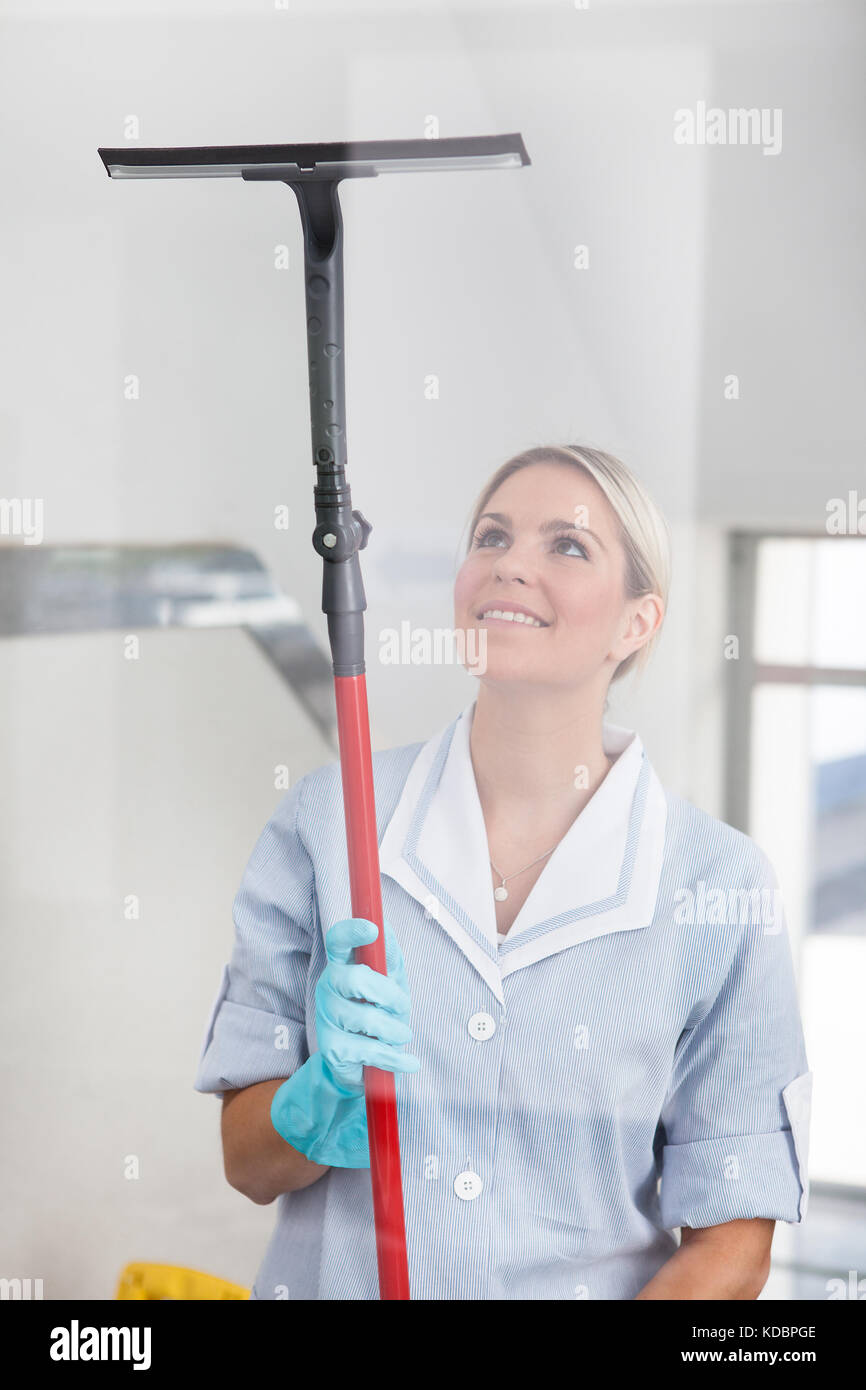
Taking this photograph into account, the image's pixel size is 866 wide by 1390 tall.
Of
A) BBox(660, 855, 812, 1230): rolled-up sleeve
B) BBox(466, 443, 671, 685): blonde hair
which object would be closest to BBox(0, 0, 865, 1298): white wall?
BBox(466, 443, 671, 685): blonde hair

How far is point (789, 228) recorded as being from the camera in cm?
88

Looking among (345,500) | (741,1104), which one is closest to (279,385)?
(345,500)

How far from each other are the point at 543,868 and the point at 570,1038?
5.1 inches

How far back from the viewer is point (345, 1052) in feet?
2.81

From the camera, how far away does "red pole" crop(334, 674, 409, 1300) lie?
0.88 m

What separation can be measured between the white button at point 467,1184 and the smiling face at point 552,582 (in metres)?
0.38

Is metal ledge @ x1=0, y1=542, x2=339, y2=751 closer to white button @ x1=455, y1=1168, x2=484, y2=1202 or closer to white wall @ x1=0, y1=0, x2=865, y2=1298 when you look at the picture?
white wall @ x1=0, y1=0, x2=865, y2=1298

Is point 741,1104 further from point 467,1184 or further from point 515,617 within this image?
point 515,617

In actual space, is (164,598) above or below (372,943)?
above

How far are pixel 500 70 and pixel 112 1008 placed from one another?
83 cm

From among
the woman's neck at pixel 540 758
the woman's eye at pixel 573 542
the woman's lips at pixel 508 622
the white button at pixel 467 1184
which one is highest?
the woman's eye at pixel 573 542

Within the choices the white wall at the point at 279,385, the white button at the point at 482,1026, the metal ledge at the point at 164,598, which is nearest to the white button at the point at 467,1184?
the white button at the point at 482,1026

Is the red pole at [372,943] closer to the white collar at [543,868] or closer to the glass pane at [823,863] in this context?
the white collar at [543,868]

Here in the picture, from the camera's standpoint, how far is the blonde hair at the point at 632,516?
34.7 inches
